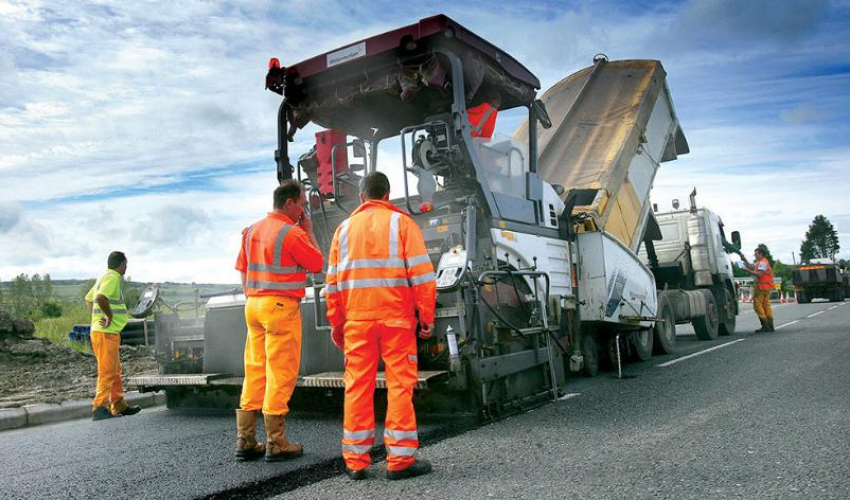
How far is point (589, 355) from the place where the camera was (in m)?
7.55

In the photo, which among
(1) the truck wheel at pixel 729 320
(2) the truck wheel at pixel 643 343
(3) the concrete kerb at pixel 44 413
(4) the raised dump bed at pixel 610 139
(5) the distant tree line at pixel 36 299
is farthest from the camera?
(5) the distant tree line at pixel 36 299

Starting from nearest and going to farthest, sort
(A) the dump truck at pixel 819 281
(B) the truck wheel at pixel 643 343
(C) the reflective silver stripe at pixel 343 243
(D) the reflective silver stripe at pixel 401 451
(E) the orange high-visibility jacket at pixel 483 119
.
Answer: (D) the reflective silver stripe at pixel 401 451 → (C) the reflective silver stripe at pixel 343 243 → (E) the orange high-visibility jacket at pixel 483 119 → (B) the truck wheel at pixel 643 343 → (A) the dump truck at pixel 819 281

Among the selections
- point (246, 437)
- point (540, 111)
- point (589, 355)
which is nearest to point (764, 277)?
point (589, 355)

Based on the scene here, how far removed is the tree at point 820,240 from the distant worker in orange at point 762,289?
108 m

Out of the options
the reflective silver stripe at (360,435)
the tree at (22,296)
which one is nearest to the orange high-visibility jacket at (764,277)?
the reflective silver stripe at (360,435)

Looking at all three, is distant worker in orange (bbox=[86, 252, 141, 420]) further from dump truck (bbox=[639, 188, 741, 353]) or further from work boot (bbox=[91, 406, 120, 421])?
dump truck (bbox=[639, 188, 741, 353])

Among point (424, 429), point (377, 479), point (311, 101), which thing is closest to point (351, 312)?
point (377, 479)

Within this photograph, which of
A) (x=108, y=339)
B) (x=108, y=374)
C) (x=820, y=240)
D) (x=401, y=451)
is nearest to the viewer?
(x=401, y=451)

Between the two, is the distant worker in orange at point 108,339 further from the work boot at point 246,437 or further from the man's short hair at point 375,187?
the man's short hair at point 375,187

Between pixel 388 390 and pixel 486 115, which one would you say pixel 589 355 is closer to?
pixel 486 115

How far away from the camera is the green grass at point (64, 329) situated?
1226cm

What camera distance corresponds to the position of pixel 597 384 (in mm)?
6961

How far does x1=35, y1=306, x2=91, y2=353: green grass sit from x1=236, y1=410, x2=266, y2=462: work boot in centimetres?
864

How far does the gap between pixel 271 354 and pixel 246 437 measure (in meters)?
0.53
